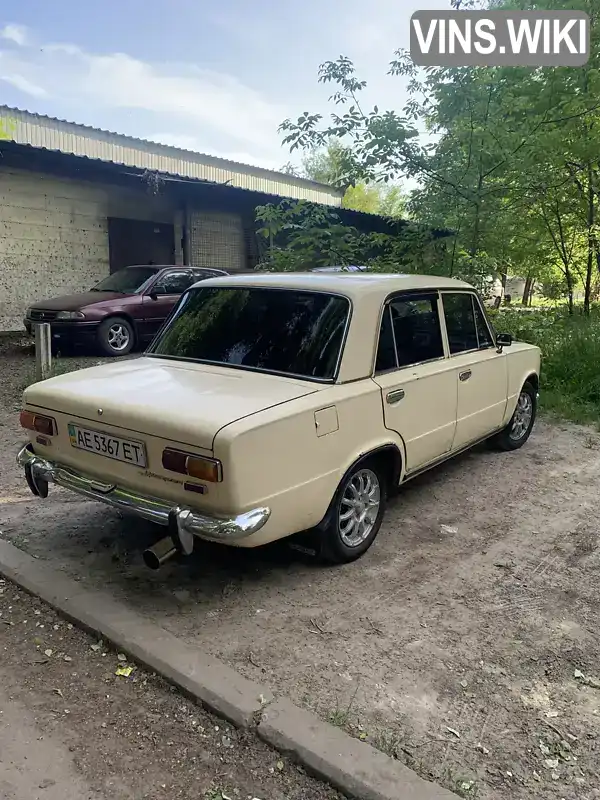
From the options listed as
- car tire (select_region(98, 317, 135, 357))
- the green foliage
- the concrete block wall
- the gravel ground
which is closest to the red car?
car tire (select_region(98, 317, 135, 357))

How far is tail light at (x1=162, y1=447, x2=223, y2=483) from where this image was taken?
2.85m

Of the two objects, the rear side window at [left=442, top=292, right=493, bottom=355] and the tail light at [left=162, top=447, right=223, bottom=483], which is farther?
the rear side window at [left=442, top=292, right=493, bottom=355]

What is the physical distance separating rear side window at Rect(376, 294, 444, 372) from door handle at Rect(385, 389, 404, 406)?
6.4 inches

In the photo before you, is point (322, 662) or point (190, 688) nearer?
point (190, 688)

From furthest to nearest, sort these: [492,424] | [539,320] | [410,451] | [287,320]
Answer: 1. [539,320]
2. [492,424]
3. [410,451]
4. [287,320]

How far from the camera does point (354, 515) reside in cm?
377

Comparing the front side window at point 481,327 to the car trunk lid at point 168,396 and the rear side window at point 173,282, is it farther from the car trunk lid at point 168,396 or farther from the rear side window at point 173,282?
the rear side window at point 173,282

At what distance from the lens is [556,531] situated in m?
4.29

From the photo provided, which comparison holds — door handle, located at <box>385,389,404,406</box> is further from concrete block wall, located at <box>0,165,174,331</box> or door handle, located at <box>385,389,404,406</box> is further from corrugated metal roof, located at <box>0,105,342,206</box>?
corrugated metal roof, located at <box>0,105,342,206</box>

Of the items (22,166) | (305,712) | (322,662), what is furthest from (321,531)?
(22,166)

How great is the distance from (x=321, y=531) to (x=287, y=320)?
1.29m

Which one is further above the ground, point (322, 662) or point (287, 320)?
point (287, 320)

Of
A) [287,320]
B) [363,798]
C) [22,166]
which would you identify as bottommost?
[363,798]

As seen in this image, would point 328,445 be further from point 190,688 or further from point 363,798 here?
point 363,798
